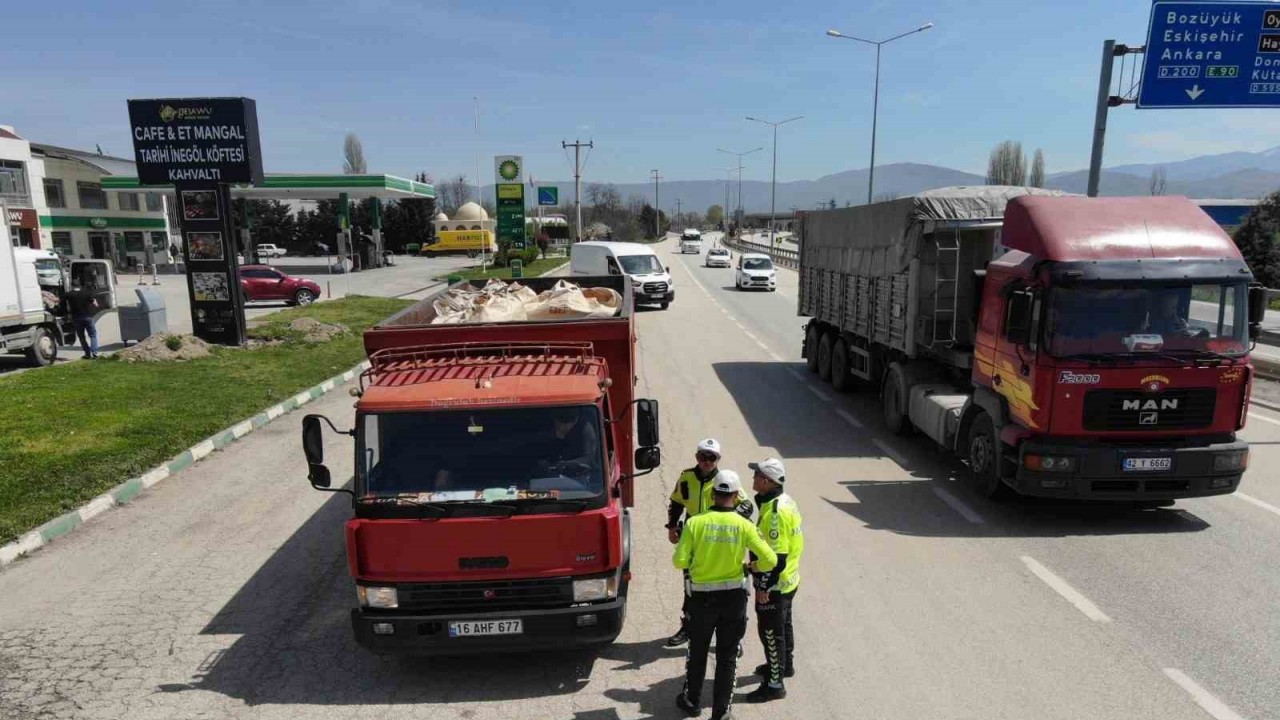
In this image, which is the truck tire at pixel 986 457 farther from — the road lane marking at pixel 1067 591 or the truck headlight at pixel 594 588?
the truck headlight at pixel 594 588

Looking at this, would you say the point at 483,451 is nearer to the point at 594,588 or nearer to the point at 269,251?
the point at 594,588

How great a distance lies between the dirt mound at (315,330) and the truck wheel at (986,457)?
16.9 metres

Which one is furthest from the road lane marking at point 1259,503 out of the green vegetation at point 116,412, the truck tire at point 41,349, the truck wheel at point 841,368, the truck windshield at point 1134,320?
the truck tire at point 41,349

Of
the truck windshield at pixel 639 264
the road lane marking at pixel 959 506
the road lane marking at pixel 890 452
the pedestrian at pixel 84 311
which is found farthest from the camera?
the truck windshield at pixel 639 264

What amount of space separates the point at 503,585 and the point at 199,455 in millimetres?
7636

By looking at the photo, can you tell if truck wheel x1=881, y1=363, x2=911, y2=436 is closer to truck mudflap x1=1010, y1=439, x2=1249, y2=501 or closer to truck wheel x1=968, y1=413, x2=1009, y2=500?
truck wheel x1=968, y1=413, x2=1009, y2=500

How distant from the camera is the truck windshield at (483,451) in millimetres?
5285

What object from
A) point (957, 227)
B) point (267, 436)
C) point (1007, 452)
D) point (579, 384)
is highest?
point (957, 227)

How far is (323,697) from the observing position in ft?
17.4

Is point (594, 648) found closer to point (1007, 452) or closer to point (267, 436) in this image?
point (1007, 452)

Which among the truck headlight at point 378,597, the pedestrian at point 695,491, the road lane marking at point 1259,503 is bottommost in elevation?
the road lane marking at point 1259,503

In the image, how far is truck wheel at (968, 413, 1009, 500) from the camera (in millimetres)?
8531

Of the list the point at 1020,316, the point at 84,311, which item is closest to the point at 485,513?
the point at 1020,316

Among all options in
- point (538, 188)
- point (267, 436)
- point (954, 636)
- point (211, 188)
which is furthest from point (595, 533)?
point (538, 188)
